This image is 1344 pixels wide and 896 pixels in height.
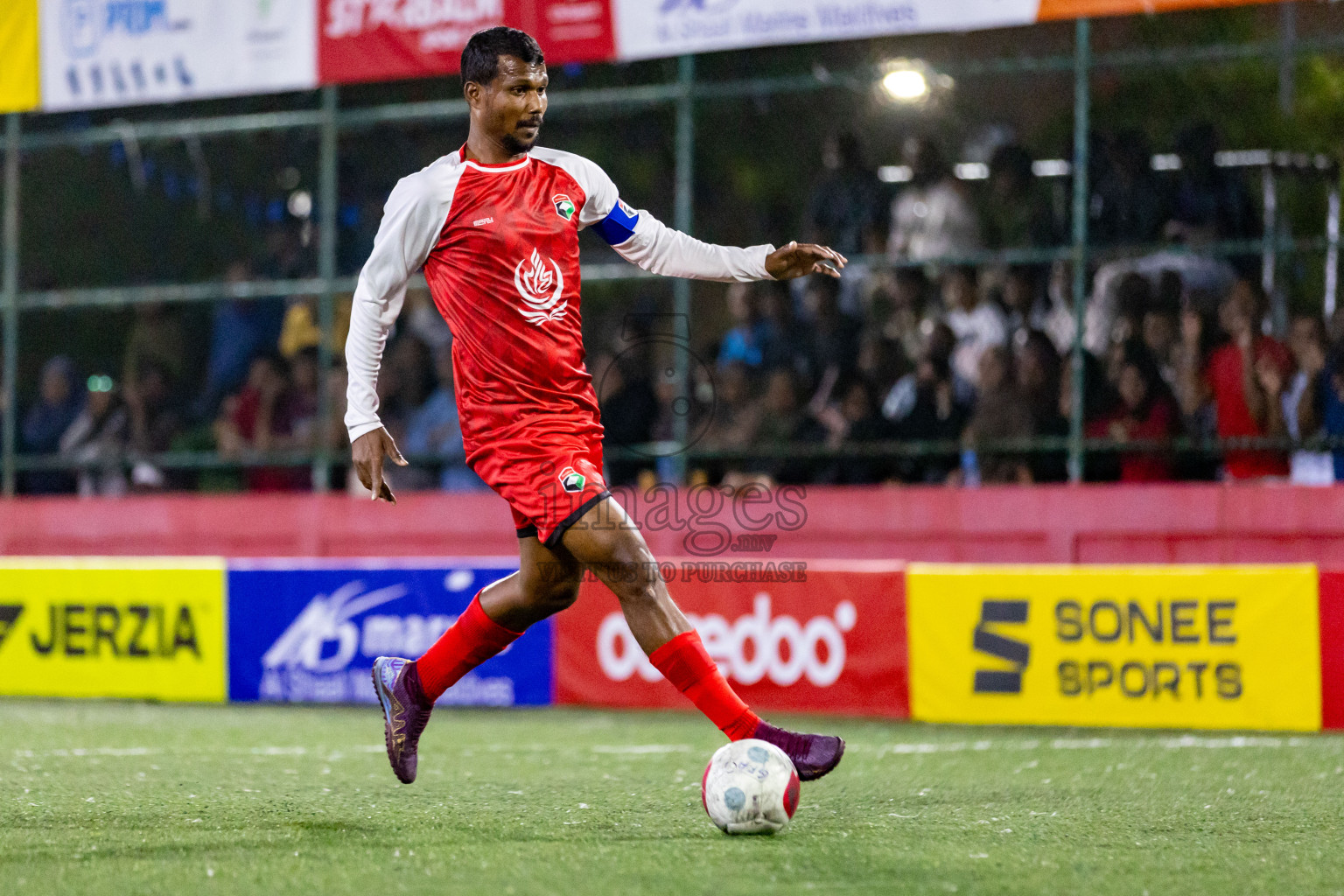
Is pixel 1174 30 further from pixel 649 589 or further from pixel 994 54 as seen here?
pixel 649 589

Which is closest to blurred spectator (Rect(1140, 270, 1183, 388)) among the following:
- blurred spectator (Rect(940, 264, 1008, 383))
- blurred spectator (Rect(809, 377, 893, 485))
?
blurred spectator (Rect(940, 264, 1008, 383))

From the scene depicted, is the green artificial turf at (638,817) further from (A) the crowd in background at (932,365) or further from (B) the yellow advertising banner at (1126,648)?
(A) the crowd in background at (932,365)

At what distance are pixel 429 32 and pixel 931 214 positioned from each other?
3.51 meters

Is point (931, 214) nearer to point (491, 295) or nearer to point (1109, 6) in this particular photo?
point (1109, 6)

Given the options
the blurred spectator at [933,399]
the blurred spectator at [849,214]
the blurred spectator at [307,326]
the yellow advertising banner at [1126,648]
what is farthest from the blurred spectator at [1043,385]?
the blurred spectator at [307,326]

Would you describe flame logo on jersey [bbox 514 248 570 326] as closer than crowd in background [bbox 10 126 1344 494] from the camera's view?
Yes

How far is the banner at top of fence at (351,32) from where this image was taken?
10086 millimetres

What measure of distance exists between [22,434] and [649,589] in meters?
9.42

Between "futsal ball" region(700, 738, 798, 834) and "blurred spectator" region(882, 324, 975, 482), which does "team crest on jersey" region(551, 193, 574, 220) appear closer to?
"futsal ball" region(700, 738, 798, 834)

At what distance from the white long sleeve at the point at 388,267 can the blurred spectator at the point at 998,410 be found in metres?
5.73

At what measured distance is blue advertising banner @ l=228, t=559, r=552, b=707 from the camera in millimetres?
9508

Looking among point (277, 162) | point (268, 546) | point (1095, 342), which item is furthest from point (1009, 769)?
point (277, 162)

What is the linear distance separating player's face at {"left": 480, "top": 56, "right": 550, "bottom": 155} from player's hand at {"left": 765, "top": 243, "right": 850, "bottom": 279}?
2.72 ft

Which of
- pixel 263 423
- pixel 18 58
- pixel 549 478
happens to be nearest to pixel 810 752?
pixel 549 478
